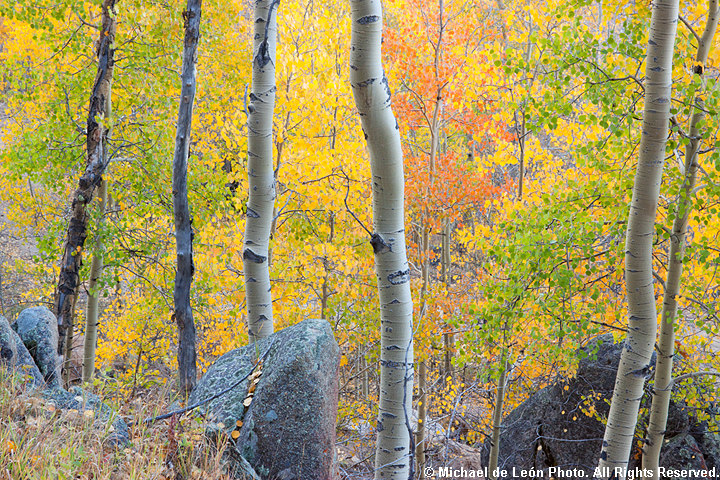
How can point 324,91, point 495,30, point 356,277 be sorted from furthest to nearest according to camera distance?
point 495,30
point 356,277
point 324,91

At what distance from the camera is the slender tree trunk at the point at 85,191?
6.23m

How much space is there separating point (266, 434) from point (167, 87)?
219 inches

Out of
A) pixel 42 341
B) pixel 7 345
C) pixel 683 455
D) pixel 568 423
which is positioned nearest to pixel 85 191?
pixel 42 341

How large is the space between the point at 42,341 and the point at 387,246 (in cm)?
383

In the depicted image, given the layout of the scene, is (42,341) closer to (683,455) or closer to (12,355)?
(12,355)

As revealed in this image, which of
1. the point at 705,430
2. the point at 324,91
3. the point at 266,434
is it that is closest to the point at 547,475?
the point at 705,430

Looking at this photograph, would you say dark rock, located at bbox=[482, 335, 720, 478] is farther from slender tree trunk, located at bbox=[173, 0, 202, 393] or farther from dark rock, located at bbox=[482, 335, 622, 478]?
slender tree trunk, located at bbox=[173, 0, 202, 393]

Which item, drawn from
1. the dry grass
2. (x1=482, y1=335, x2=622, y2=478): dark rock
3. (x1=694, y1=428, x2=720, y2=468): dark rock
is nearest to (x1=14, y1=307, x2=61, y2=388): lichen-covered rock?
the dry grass

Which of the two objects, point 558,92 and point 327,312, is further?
point 327,312

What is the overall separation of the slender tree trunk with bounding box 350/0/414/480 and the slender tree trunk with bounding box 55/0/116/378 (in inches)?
187

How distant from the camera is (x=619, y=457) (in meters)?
3.97

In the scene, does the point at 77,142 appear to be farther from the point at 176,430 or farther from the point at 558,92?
the point at 558,92

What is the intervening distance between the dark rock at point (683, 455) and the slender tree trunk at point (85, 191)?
7.42 m

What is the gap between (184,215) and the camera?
524 cm
